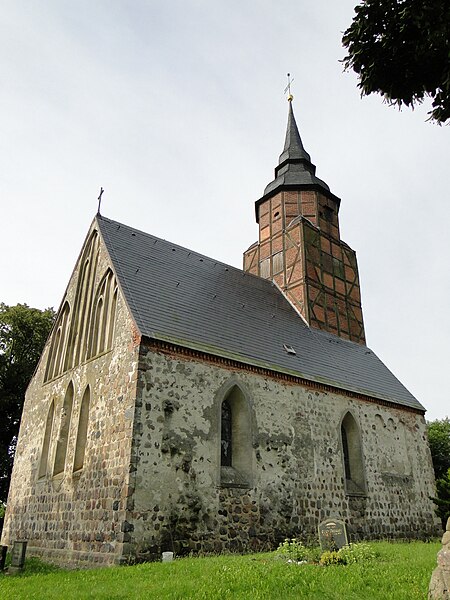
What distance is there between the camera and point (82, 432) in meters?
13.0

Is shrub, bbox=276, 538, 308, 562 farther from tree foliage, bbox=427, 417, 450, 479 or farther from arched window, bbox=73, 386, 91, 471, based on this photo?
tree foliage, bbox=427, 417, 450, 479

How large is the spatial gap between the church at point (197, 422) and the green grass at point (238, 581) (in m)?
1.65

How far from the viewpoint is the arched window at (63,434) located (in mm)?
13484

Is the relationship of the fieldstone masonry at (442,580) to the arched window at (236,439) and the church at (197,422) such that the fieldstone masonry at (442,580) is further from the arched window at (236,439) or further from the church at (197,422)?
the arched window at (236,439)

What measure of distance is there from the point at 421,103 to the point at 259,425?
9.06 m

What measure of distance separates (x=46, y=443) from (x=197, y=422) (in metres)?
5.70

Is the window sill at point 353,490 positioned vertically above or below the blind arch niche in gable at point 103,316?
below

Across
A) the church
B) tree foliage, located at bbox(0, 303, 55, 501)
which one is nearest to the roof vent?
the church

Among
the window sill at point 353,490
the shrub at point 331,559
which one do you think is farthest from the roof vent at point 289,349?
the shrub at point 331,559

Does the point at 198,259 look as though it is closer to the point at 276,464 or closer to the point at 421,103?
the point at 276,464

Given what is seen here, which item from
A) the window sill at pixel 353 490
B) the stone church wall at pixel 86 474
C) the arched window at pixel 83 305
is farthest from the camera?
the window sill at pixel 353 490

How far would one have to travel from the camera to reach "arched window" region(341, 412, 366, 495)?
15688 mm

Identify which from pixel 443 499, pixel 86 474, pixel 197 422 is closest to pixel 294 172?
pixel 443 499

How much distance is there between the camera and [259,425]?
13352 mm
